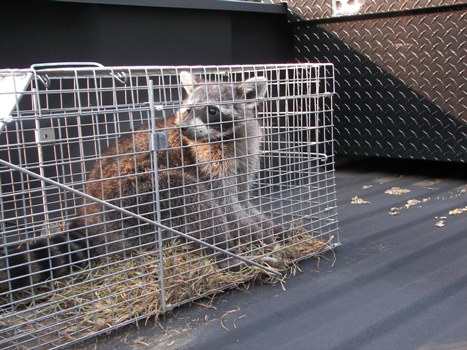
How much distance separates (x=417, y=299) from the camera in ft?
7.98

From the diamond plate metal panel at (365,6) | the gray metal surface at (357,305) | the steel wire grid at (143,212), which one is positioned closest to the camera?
the gray metal surface at (357,305)

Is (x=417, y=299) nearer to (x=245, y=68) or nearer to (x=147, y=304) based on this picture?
(x=147, y=304)

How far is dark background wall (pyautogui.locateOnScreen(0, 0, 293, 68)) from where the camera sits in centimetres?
343

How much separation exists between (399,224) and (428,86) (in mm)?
1670

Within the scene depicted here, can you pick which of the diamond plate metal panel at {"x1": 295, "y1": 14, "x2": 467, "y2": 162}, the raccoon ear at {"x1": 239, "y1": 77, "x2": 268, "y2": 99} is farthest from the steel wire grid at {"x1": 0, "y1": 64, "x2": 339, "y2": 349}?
the diamond plate metal panel at {"x1": 295, "y1": 14, "x2": 467, "y2": 162}

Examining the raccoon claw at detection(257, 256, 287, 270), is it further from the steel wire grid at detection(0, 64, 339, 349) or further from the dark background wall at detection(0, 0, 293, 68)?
the dark background wall at detection(0, 0, 293, 68)

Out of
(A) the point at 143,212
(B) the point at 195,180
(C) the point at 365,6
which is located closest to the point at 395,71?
(C) the point at 365,6

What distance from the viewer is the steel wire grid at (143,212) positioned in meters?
2.25

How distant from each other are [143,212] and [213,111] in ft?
2.31

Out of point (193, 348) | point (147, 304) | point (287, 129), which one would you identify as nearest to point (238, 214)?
point (287, 129)

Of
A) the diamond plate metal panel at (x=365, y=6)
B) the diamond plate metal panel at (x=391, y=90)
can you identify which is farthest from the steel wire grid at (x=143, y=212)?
the diamond plate metal panel at (x=365, y=6)

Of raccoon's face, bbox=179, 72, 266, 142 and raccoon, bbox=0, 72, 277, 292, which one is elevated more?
raccoon's face, bbox=179, 72, 266, 142

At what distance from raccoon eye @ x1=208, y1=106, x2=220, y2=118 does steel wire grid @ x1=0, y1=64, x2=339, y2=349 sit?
0.03 ft

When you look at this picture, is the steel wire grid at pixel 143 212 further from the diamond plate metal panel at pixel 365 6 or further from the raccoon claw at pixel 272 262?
the diamond plate metal panel at pixel 365 6
